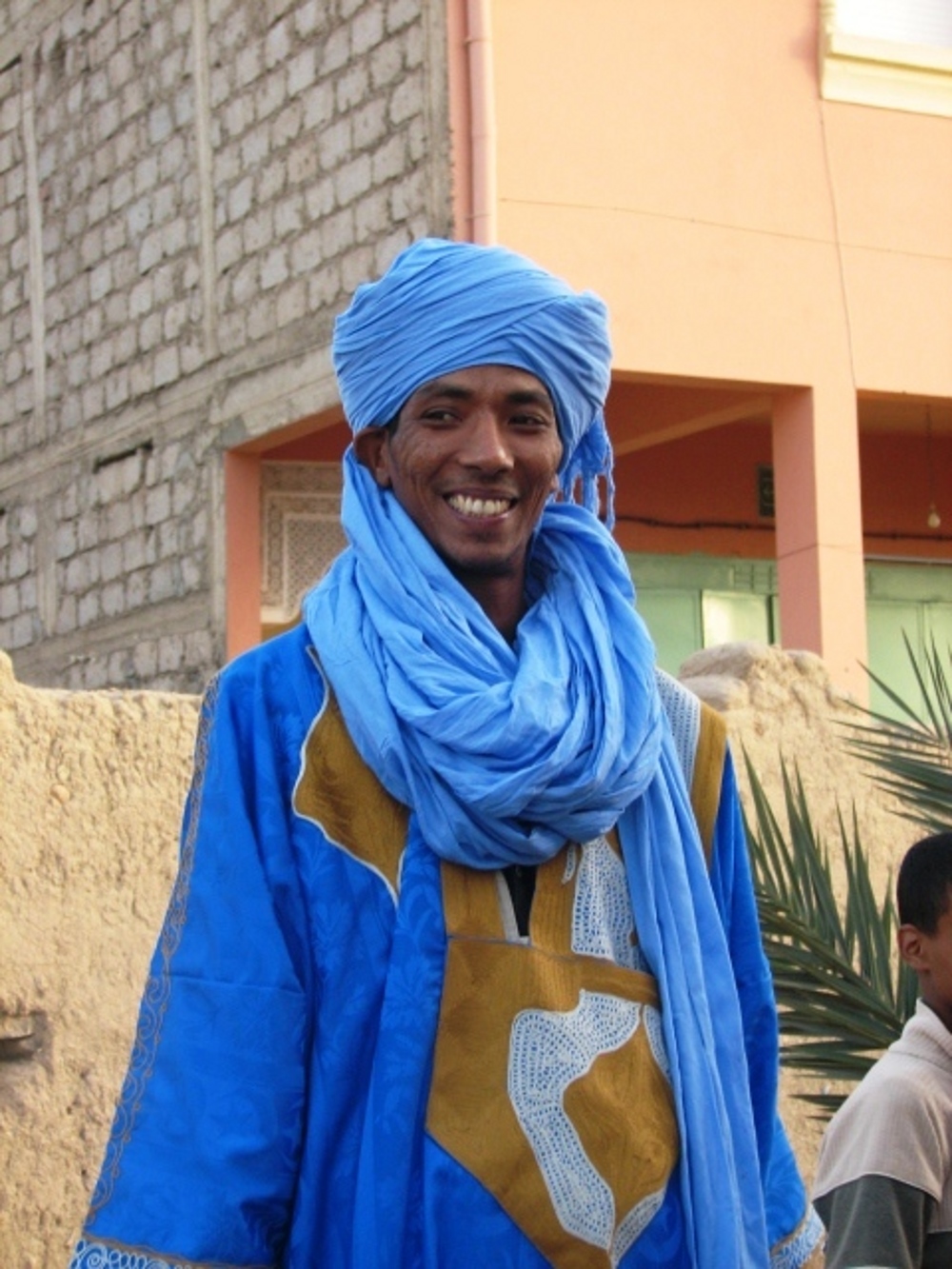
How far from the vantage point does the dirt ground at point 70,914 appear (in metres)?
4.84

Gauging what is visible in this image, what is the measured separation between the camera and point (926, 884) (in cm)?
335

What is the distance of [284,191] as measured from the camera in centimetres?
1066

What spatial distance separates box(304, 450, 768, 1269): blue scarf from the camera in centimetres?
242

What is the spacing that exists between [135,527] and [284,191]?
2045 mm

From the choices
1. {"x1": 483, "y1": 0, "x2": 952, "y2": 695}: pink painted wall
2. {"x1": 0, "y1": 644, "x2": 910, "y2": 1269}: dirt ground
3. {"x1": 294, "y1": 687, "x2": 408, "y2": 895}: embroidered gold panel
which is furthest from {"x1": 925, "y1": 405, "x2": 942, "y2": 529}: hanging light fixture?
{"x1": 294, "y1": 687, "x2": 408, "y2": 895}: embroidered gold panel

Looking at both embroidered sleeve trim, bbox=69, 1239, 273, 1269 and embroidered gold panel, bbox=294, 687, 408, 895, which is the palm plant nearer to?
embroidered gold panel, bbox=294, 687, 408, 895

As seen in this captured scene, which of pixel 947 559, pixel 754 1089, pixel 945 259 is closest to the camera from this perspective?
pixel 754 1089

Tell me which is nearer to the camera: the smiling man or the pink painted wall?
the smiling man

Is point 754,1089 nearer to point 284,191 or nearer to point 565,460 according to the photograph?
point 565,460

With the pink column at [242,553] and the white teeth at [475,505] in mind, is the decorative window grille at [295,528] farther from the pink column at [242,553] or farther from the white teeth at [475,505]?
the white teeth at [475,505]

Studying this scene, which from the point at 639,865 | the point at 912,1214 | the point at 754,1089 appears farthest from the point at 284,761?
the point at 912,1214

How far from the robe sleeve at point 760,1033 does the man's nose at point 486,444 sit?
1.54 ft

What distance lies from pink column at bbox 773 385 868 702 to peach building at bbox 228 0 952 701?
1 cm

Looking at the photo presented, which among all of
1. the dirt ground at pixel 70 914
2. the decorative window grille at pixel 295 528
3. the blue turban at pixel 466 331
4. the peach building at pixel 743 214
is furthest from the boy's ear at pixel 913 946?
the decorative window grille at pixel 295 528
